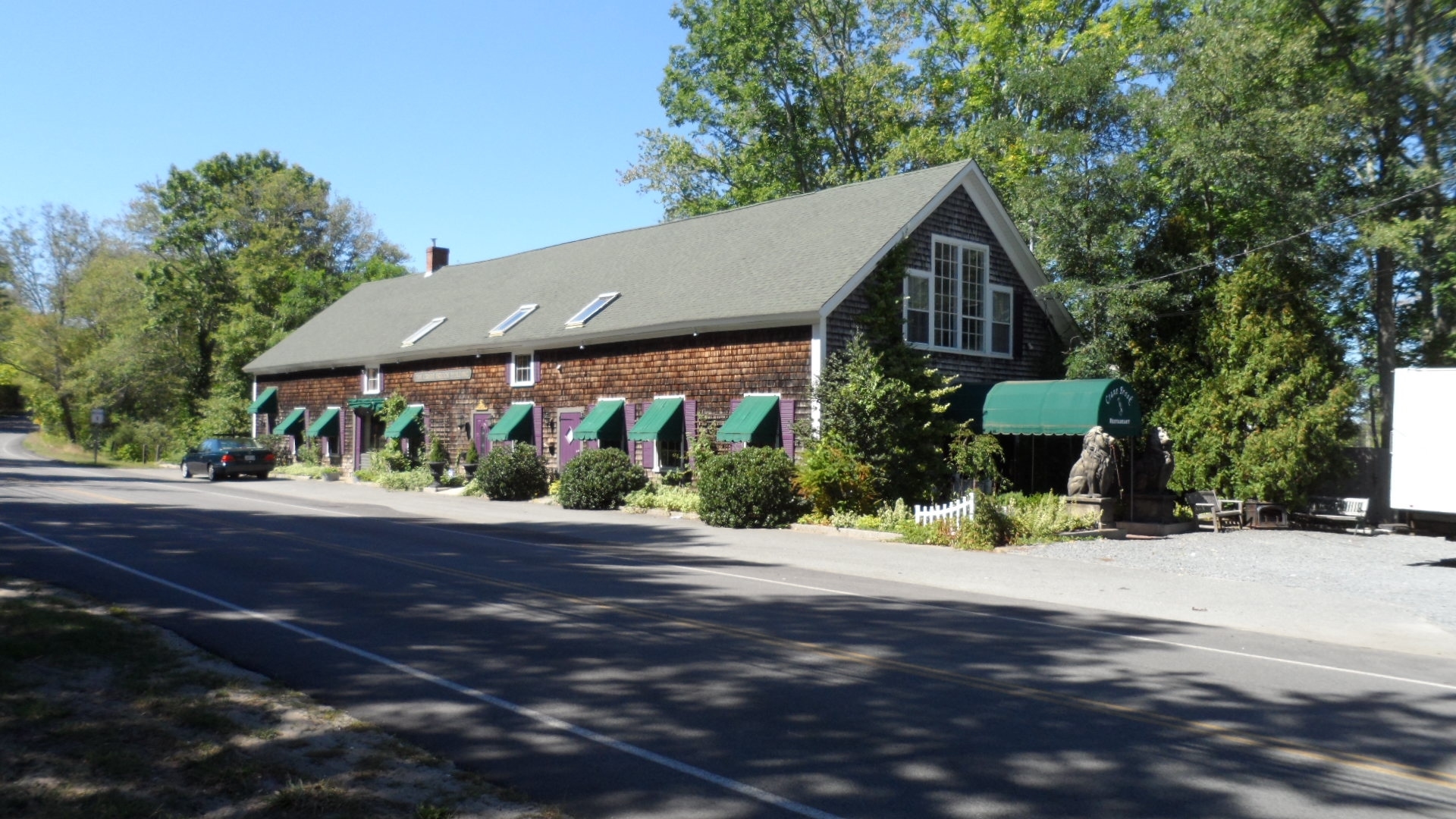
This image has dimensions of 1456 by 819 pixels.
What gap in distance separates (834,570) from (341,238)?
167ft

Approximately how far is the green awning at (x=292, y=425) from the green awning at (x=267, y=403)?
188 cm

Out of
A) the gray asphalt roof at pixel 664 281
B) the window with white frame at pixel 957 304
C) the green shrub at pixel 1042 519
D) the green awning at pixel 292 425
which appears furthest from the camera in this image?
the green awning at pixel 292 425

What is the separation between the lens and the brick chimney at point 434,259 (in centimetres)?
4247

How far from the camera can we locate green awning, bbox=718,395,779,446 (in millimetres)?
21906

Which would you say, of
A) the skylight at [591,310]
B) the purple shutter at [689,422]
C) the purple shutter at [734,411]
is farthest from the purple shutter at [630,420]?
the purple shutter at [734,411]

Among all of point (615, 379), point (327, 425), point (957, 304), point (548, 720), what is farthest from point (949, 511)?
point (327, 425)

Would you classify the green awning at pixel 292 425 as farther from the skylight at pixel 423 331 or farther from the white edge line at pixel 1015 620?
the white edge line at pixel 1015 620

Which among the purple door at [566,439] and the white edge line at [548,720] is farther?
the purple door at [566,439]

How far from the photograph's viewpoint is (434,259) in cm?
4259

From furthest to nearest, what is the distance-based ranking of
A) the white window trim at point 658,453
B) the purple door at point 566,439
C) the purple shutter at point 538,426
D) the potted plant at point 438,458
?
the potted plant at point 438,458, the purple shutter at point 538,426, the purple door at point 566,439, the white window trim at point 658,453

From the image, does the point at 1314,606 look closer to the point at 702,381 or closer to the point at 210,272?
the point at 702,381

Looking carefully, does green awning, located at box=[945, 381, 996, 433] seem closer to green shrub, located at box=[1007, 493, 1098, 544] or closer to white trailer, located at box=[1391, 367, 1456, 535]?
green shrub, located at box=[1007, 493, 1098, 544]

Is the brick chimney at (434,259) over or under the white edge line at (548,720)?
over

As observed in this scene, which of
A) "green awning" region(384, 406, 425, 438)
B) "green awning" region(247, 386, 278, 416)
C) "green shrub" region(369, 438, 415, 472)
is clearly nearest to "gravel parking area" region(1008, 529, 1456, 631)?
"green awning" region(384, 406, 425, 438)
